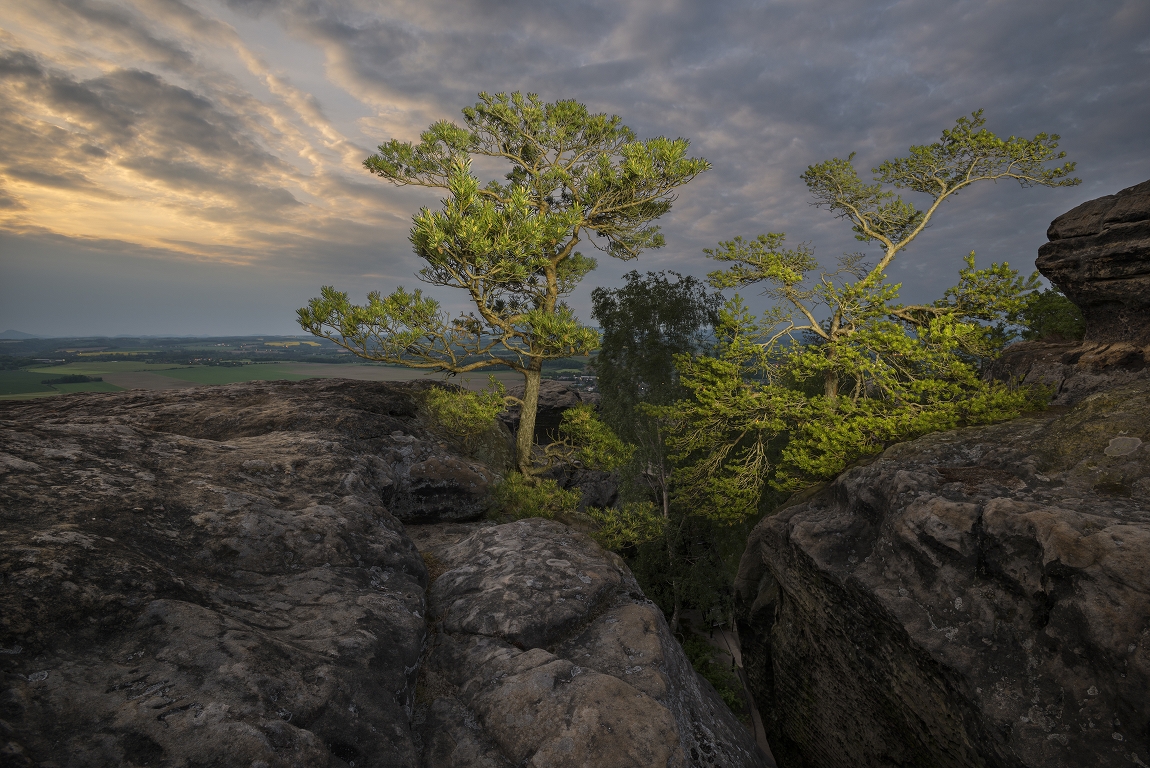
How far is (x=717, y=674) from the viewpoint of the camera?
711 inches

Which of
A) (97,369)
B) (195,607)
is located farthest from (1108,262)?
(97,369)

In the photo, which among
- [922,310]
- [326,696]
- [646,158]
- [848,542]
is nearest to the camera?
[326,696]

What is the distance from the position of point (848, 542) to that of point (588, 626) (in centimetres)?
532

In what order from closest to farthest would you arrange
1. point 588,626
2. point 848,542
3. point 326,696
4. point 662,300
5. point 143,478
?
point 326,696, point 143,478, point 588,626, point 848,542, point 662,300

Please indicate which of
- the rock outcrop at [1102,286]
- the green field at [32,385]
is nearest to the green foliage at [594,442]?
the rock outcrop at [1102,286]

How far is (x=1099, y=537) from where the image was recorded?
5.26 metres

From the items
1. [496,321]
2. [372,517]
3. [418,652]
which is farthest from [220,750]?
[496,321]

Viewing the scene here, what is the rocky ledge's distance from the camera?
324 centimetres

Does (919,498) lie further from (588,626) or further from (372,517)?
(372,517)

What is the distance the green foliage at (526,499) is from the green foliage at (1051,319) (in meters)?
13.7

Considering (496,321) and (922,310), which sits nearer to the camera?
(496,321)

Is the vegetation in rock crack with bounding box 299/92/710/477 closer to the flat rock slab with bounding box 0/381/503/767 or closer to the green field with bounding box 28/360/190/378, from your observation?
the flat rock slab with bounding box 0/381/503/767

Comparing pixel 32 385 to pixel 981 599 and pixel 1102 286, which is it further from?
pixel 1102 286

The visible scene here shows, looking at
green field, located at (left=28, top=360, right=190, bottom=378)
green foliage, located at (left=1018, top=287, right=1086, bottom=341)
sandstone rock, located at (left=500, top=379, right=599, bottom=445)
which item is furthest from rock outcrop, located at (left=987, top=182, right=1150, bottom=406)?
green field, located at (left=28, top=360, right=190, bottom=378)
